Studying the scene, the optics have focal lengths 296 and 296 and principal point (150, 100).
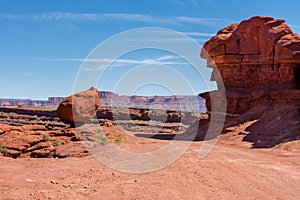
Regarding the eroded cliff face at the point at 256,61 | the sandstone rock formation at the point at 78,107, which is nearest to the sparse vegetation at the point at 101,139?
the sandstone rock formation at the point at 78,107

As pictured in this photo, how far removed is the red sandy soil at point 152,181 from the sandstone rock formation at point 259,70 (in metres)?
10.1

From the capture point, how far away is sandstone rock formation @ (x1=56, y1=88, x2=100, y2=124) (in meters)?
16.8

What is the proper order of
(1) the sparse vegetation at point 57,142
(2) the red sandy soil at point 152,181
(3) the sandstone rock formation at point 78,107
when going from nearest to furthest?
(2) the red sandy soil at point 152,181, (1) the sparse vegetation at point 57,142, (3) the sandstone rock formation at point 78,107

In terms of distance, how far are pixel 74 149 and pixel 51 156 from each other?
0.88 meters

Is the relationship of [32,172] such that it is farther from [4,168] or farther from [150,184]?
[150,184]

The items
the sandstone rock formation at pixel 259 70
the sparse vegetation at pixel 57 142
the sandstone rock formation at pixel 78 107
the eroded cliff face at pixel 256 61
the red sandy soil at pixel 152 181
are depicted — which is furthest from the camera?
the eroded cliff face at pixel 256 61

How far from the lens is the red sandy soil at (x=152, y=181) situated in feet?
19.4

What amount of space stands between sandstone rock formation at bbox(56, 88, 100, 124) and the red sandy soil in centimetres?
757

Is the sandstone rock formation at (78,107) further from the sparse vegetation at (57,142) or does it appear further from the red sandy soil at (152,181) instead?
the red sandy soil at (152,181)

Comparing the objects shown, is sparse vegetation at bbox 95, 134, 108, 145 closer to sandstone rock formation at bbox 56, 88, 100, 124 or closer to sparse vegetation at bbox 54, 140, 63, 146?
sparse vegetation at bbox 54, 140, 63, 146

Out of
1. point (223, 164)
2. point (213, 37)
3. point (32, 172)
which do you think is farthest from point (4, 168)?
point (213, 37)

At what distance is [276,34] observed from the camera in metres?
22.7

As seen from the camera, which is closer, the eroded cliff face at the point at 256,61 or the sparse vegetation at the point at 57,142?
the sparse vegetation at the point at 57,142

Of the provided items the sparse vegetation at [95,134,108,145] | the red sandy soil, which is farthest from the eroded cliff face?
the red sandy soil
